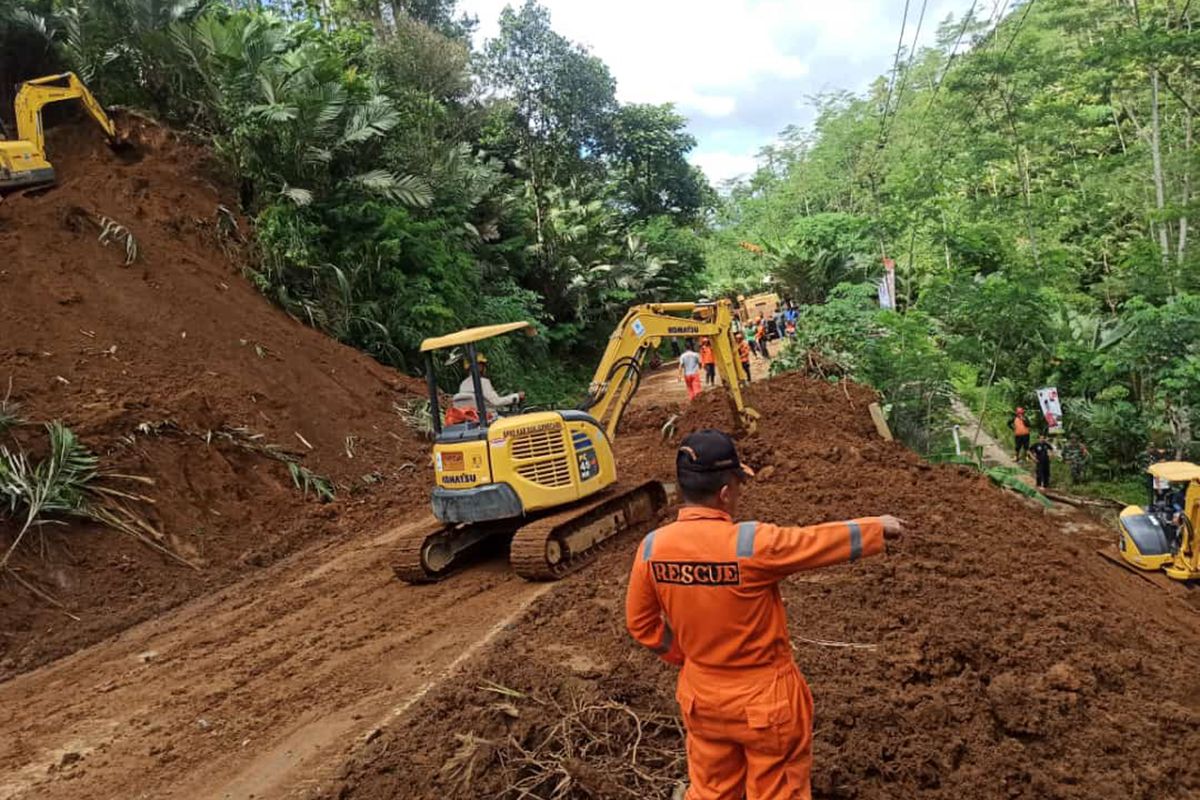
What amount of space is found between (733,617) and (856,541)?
45 centimetres

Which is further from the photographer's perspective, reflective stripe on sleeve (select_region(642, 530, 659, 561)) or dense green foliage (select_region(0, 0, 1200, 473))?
dense green foliage (select_region(0, 0, 1200, 473))

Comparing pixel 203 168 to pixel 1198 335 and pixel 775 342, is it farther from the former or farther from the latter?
pixel 775 342

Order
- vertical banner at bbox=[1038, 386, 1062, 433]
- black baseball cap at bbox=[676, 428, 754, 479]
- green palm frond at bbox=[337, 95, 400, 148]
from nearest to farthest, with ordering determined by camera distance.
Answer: black baseball cap at bbox=[676, 428, 754, 479]
vertical banner at bbox=[1038, 386, 1062, 433]
green palm frond at bbox=[337, 95, 400, 148]

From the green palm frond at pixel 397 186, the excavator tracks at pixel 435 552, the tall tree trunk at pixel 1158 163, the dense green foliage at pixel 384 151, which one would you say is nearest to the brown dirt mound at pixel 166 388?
the dense green foliage at pixel 384 151

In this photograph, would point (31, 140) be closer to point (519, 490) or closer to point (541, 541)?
point (519, 490)

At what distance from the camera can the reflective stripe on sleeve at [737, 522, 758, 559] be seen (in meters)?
2.46

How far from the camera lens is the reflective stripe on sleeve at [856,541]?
93.4 inches

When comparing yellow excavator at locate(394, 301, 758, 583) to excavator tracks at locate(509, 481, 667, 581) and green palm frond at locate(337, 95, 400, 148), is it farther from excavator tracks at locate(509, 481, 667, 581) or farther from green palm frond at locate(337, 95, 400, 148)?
green palm frond at locate(337, 95, 400, 148)

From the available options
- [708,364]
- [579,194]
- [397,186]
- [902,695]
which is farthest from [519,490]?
[579,194]

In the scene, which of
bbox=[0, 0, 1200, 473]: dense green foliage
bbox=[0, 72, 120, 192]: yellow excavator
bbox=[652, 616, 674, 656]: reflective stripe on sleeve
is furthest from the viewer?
bbox=[0, 0, 1200, 473]: dense green foliage

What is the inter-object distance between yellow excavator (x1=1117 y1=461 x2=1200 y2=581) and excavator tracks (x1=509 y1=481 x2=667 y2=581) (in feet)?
16.7

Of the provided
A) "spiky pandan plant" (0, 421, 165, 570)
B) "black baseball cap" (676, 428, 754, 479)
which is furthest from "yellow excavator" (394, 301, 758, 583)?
"black baseball cap" (676, 428, 754, 479)

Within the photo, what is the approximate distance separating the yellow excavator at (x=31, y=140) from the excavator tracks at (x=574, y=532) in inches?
432

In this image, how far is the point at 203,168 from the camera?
14617mm
